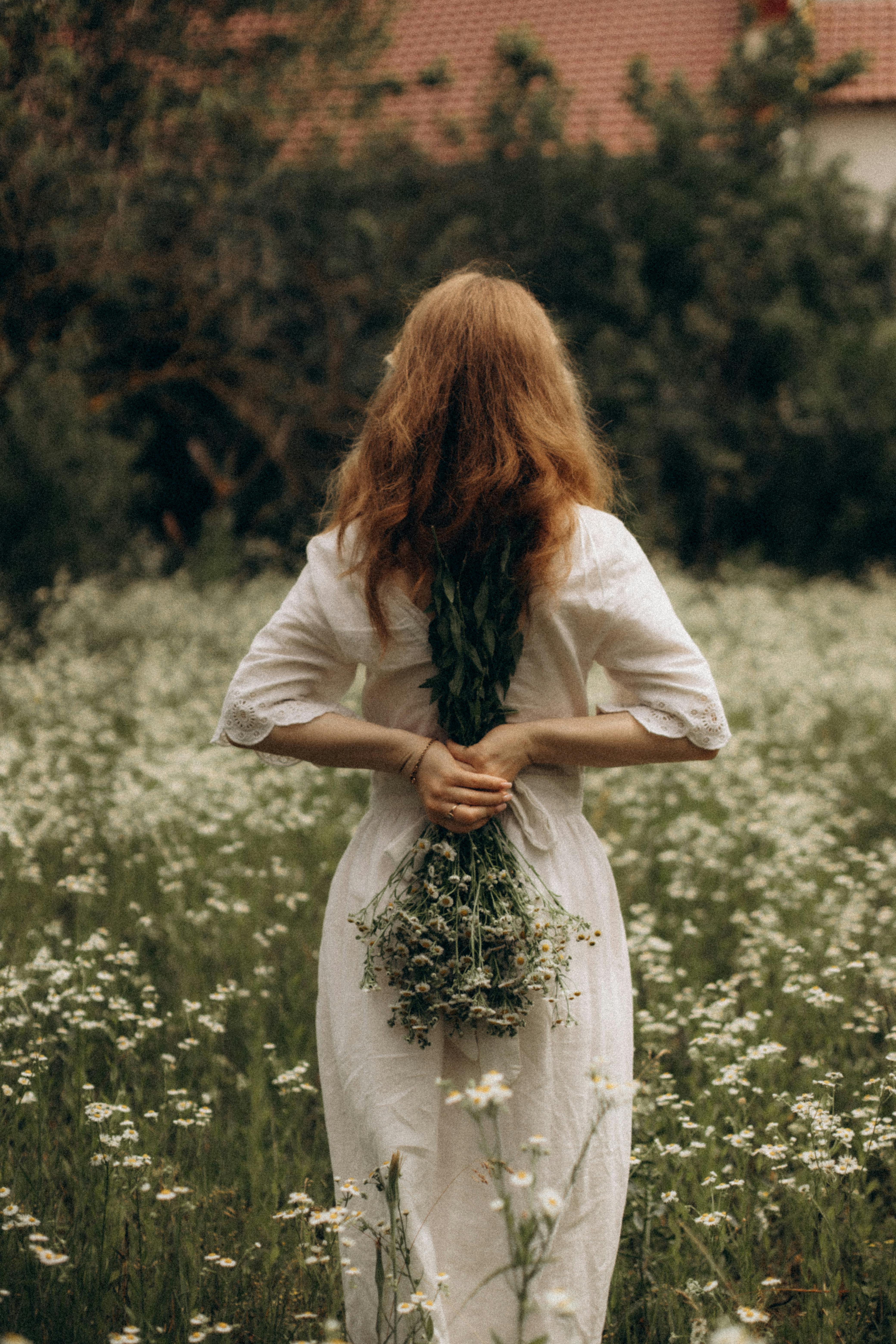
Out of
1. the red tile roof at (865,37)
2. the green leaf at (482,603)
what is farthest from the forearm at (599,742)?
the red tile roof at (865,37)

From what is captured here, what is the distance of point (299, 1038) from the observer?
128 inches

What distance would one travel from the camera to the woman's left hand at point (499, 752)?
197 cm

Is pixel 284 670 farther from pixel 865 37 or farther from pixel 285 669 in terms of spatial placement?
pixel 865 37

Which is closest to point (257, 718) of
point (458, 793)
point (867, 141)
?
point (458, 793)

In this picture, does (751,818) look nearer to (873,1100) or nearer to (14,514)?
(873,1100)

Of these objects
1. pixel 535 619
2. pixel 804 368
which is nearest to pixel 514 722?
pixel 535 619

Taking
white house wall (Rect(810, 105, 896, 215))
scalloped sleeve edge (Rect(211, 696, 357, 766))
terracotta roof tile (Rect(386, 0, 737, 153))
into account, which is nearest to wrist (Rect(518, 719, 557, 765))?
scalloped sleeve edge (Rect(211, 696, 357, 766))

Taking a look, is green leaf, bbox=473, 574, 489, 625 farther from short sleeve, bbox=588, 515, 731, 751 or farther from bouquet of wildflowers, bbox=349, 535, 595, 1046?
short sleeve, bbox=588, 515, 731, 751

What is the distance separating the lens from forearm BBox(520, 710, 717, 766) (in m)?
2.01

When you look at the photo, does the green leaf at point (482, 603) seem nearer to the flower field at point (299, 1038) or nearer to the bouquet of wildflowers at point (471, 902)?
the bouquet of wildflowers at point (471, 902)

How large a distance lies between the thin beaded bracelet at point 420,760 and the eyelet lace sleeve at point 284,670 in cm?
18

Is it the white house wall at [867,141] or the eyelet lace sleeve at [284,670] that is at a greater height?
the white house wall at [867,141]

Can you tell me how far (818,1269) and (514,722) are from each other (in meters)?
1.18

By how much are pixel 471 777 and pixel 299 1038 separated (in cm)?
162
